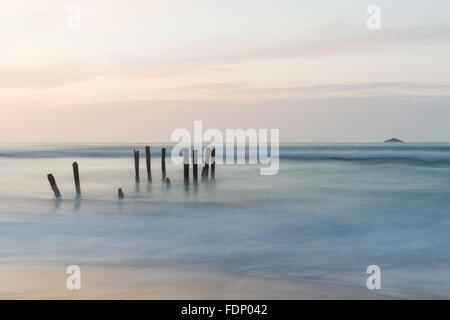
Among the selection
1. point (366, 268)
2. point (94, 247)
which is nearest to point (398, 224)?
point (366, 268)

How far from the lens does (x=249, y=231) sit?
40.0ft

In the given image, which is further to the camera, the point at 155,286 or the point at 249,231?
the point at 249,231

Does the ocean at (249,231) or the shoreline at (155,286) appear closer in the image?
the shoreline at (155,286)

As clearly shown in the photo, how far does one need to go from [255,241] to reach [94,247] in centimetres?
331

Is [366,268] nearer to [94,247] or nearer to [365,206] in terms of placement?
[94,247]

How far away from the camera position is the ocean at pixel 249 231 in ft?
27.5

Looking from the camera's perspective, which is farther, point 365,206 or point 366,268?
point 365,206

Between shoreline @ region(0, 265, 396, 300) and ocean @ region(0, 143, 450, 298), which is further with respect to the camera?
ocean @ region(0, 143, 450, 298)

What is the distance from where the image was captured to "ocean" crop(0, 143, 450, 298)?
838cm

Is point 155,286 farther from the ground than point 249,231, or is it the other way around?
point 155,286

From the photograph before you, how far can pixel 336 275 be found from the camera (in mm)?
7836

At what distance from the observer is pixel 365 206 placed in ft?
54.3
